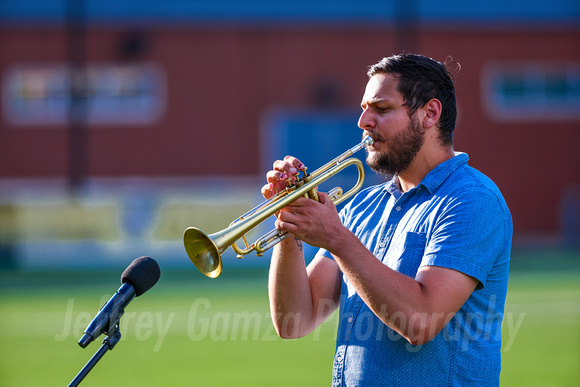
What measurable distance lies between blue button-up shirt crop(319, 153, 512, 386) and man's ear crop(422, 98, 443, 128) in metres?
0.19

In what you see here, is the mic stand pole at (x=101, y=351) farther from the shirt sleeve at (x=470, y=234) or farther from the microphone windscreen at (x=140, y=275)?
the shirt sleeve at (x=470, y=234)

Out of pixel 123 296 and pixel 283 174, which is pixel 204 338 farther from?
pixel 123 296

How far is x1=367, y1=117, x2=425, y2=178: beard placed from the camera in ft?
11.2

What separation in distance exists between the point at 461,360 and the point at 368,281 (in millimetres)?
495

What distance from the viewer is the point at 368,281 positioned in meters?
3.07

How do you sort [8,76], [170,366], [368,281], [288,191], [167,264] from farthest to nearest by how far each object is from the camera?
[8,76] < [167,264] < [170,366] < [288,191] < [368,281]

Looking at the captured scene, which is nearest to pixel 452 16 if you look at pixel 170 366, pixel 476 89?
pixel 476 89

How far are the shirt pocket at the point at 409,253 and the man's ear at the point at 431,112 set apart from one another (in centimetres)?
48

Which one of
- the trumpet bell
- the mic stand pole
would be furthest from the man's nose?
the mic stand pole

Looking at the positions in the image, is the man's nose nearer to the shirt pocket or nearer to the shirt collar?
the shirt collar

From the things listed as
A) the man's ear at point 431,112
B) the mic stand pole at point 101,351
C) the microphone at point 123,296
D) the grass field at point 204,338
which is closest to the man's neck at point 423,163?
the man's ear at point 431,112

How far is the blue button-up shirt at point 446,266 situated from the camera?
3.16 m

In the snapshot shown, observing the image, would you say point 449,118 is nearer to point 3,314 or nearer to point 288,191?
point 288,191

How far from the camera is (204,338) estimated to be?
11.0m
